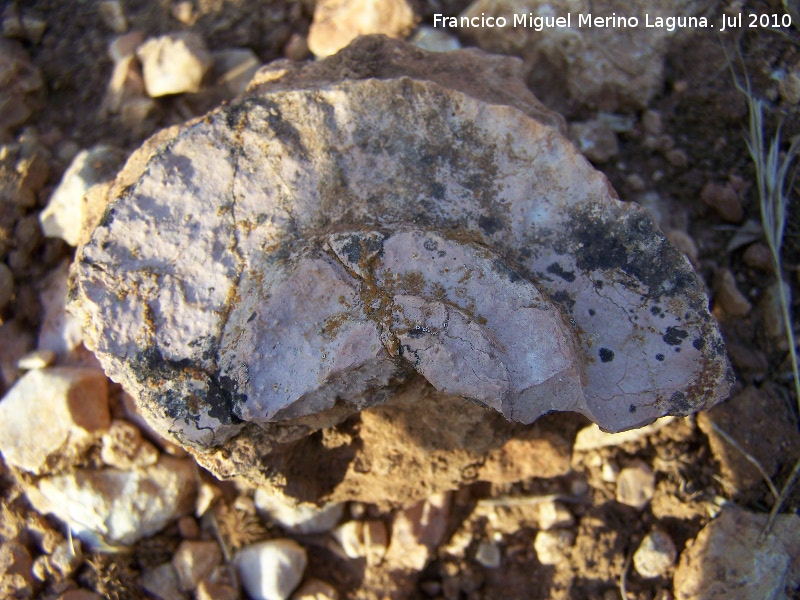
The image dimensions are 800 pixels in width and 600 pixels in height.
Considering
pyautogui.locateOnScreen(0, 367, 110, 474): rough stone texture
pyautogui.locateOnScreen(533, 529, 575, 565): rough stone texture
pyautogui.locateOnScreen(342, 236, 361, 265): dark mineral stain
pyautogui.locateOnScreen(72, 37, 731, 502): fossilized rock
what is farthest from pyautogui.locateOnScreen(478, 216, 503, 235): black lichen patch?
pyautogui.locateOnScreen(0, 367, 110, 474): rough stone texture

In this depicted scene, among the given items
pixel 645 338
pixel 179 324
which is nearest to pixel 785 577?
pixel 645 338

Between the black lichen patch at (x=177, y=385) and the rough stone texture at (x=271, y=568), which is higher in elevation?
the black lichen patch at (x=177, y=385)

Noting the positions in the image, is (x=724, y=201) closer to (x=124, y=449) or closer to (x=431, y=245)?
(x=431, y=245)

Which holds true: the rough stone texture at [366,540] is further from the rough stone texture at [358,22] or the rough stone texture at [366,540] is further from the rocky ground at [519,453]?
the rough stone texture at [358,22]

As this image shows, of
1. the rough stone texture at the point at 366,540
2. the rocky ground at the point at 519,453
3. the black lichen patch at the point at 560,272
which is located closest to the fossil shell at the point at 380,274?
the black lichen patch at the point at 560,272

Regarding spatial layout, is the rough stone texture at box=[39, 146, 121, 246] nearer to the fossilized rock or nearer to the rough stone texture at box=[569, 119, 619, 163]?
the fossilized rock
